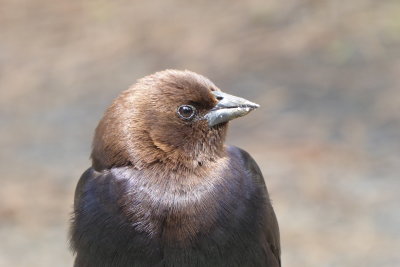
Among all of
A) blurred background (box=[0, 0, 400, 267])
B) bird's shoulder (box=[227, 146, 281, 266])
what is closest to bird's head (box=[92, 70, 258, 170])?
bird's shoulder (box=[227, 146, 281, 266])

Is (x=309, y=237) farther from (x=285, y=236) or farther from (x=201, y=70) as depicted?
(x=201, y=70)

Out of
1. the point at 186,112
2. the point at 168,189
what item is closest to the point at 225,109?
the point at 186,112

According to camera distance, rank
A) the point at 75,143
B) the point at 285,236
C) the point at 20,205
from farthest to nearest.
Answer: the point at 75,143
the point at 20,205
the point at 285,236

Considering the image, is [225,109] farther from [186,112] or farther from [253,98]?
[253,98]

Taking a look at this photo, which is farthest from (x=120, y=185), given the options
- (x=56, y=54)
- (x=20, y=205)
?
(x=56, y=54)

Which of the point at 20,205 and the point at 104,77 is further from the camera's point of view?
the point at 104,77

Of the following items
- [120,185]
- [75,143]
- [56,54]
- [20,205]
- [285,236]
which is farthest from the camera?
[56,54]
